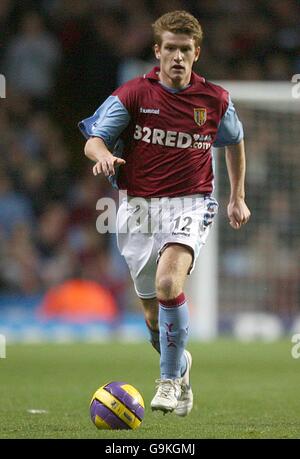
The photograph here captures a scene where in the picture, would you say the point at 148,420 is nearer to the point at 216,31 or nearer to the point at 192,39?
the point at 192,39

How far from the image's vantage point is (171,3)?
17812 millimetres

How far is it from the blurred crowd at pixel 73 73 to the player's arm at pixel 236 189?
8532 mm

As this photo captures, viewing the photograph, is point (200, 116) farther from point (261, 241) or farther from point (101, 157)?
point (261, 241)

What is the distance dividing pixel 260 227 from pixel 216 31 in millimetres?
4182

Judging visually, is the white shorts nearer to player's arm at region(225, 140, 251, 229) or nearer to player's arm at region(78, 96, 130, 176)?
player's arm at region(225, 140, 251, 229)

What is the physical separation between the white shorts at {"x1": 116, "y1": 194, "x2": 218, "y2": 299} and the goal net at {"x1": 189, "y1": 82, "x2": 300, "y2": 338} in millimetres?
7297

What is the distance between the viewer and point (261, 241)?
48.6 ft

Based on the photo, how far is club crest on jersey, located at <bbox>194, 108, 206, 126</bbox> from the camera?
22.8ft

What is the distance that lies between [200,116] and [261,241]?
797cm
